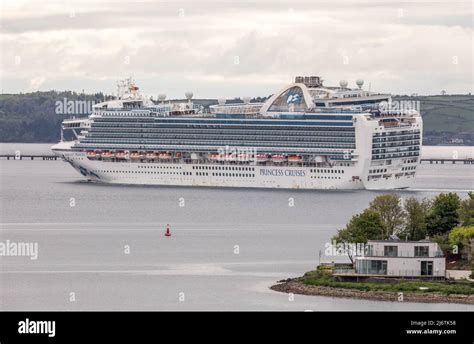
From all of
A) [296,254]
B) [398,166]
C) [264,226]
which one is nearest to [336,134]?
[398,166]

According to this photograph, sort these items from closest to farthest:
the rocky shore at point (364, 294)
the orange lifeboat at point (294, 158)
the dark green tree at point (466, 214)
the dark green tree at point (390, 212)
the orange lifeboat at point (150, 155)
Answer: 1. the rocky shore at point (364, 294)
2. the dark green tree at point (466, 214)
3. the dark green tree at point (390, 212)
4. the orange lifeboat at point (294, 158)
5. the orange lifeboat at point (150, 155)

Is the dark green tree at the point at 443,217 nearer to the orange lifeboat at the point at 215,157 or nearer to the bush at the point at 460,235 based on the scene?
the bush at the point at 460,235

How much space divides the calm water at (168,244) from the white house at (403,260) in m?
3.29

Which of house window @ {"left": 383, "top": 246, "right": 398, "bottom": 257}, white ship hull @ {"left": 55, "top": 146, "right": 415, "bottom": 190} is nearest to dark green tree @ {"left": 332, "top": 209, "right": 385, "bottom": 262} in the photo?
house window @ {"left": 383, "top": 246, "right": 398, "bottom": 257}

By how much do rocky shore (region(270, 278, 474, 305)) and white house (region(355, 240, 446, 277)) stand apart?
212 cm

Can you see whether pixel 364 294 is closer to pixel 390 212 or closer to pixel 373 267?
pixel 373 267

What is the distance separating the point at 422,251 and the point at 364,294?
11.6 feet

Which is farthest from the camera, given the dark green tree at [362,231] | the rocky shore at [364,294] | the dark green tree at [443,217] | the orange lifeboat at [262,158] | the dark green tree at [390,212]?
the orange lifeboat at [262,158]

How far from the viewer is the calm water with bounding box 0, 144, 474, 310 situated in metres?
60.0

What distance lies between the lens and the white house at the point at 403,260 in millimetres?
60719

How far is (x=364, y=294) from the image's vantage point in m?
58.7

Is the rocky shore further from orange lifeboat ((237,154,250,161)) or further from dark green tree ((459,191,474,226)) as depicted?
orange lifeboat ((237,154,250,161))

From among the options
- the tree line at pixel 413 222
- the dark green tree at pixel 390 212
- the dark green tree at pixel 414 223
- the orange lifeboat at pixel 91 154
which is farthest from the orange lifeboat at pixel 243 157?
the dark green tree at pixel 390 212

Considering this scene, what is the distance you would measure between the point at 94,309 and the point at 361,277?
1019cm
